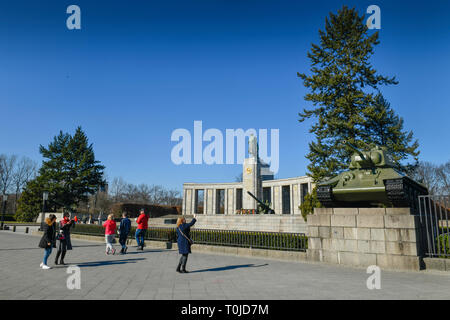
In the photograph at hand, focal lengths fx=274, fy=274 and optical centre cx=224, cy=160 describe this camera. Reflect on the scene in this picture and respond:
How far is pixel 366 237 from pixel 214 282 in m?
5.40

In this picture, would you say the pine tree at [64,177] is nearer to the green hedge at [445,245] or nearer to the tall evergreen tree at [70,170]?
the tall evergreen tree at [70,170]

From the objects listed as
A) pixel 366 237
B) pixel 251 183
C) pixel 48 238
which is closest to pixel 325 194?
pixel 366 237

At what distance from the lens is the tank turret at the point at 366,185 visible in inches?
360

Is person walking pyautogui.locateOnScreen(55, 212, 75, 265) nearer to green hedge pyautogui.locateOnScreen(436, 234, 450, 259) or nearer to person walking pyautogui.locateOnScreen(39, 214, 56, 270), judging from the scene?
person walking pyautogui.locateOnScreen(39, 214, 56, 270)

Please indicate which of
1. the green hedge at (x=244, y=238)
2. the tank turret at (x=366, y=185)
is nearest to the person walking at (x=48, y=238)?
the green hedge at (x=244, y=238)

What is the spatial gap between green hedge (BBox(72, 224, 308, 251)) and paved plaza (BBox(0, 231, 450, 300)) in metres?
1.57

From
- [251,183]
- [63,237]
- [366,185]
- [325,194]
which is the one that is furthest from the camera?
[251,183]

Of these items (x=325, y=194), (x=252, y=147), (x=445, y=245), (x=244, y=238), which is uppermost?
(x=252, y=147)

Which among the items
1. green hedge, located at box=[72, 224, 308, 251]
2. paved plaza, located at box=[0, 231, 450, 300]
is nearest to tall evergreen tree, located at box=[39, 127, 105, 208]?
green hedge, located at box=[72, 224, 308, 251]

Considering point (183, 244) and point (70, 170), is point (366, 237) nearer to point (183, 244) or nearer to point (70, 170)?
point (183, 244)

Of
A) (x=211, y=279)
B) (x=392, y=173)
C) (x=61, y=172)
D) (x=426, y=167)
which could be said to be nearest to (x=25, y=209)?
(x=61, y=172)

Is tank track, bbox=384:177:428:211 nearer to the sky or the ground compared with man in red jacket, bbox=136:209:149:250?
nearer to the sky

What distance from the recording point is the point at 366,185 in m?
9.41

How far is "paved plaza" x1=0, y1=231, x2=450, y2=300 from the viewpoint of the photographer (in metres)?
5.40
